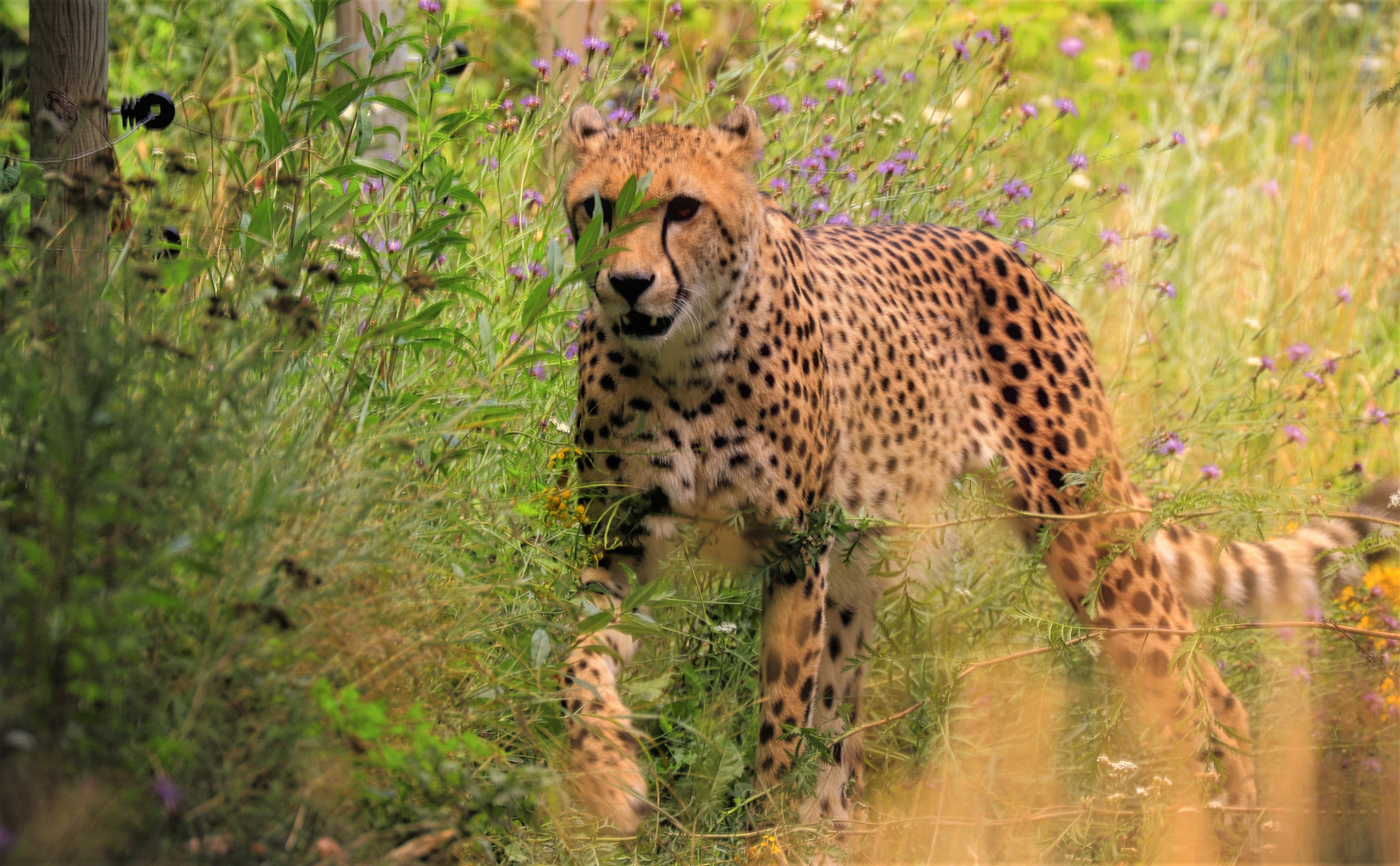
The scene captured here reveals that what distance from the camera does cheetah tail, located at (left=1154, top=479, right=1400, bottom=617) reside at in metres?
3.66

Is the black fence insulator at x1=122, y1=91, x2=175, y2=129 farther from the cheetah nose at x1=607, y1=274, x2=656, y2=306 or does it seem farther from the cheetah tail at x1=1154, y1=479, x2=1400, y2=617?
the cheetah tail at x1=1154, y1=479, x2=1400, y2=617

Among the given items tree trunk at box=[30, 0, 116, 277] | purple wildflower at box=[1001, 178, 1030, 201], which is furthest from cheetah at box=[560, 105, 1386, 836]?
tree trunk at box=[30, 0, 116, 277]

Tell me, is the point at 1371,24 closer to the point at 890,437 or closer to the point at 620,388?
the point at 890,437

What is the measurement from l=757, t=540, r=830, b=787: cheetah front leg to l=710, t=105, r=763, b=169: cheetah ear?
87 centimetres

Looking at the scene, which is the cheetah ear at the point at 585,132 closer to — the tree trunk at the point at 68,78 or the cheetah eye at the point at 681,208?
the cheetah eye at the point at 681,208

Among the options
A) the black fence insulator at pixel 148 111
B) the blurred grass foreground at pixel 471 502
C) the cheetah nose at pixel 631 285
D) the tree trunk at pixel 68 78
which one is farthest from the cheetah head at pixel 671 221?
the tree trunk at pixel 68 78

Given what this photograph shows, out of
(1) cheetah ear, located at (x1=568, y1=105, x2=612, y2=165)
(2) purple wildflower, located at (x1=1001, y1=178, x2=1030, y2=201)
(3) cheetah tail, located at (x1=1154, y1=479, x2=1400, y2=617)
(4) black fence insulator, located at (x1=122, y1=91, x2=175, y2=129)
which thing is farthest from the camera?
(2) purple wildflower, located at (x1=1001, y1=178, x2=1030, y2=201)

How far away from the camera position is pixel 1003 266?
365 cm

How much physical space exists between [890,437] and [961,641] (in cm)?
54

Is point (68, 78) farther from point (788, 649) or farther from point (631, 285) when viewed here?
point (788, 649)

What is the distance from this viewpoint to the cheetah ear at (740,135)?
2846 mm

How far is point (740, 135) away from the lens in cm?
289

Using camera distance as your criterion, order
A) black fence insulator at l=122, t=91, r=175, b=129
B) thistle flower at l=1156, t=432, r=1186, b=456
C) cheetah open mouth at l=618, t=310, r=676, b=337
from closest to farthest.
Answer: black fence insulator at l=122, t=91, r=175, b=129, cheetah open mouth at l=618, t=310, r=676, b=337, thistle flower at l=1156, t=432, r=1186, b=456

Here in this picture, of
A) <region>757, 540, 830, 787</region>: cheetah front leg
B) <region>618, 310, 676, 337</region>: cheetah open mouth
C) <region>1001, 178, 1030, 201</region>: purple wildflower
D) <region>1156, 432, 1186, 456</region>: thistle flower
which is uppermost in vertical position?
<region>1001, 178, 1030, 201</region>: purple wildflower
